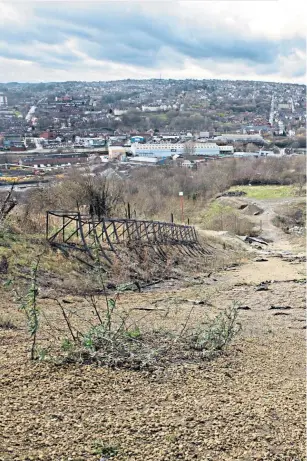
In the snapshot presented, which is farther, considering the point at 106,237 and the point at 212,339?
the point at 106,237

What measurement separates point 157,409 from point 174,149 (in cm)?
7499

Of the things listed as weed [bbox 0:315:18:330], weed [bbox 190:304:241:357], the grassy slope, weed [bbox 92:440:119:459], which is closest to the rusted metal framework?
weed [bbox 0:315:18:330]

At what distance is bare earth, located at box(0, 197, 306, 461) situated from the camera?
3471 mm

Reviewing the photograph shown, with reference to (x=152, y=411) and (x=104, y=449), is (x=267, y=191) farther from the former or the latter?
(x=104, y=449)

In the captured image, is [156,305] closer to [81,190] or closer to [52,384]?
[52,384]

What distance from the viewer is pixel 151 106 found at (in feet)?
483

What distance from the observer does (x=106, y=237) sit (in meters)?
13.8

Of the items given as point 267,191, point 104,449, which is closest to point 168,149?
point 267,191

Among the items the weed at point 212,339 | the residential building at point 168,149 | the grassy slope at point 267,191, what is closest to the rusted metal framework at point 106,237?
the weed at point 212,339

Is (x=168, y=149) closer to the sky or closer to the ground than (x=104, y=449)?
closer to the sky

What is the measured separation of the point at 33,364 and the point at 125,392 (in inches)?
42.3

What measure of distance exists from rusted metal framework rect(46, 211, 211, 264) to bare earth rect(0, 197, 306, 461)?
17.0ft

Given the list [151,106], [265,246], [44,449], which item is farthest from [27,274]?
[151,106]

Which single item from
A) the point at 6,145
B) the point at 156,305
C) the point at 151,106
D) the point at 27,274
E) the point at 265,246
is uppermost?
the point at 151,106
